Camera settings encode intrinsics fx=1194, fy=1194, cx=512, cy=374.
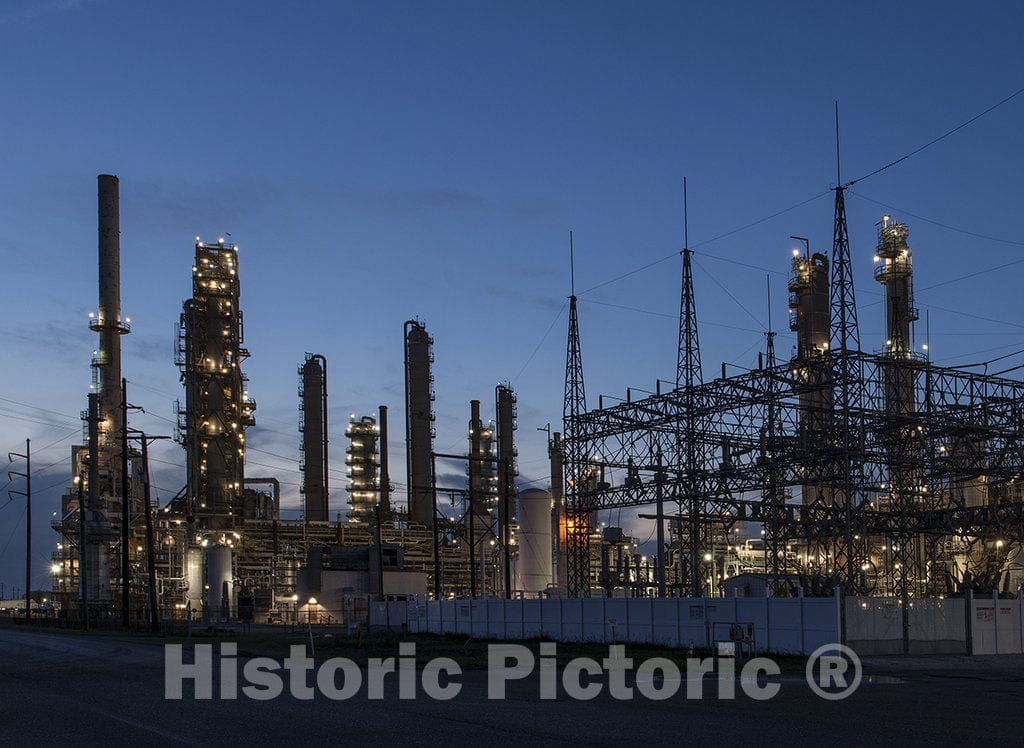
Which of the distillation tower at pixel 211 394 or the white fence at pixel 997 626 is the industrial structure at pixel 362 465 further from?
the white fence at pixel 997 626

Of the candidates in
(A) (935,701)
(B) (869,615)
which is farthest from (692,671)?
(B) (869,615)

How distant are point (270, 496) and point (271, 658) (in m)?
62.5

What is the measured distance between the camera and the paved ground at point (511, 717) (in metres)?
15.0

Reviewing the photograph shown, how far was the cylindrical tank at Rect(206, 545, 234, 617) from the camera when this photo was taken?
7488 centimetres

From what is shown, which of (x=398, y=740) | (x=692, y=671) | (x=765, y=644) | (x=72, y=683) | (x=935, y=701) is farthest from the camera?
(x=765, y=644)

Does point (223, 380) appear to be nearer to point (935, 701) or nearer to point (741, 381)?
point (741, 381)

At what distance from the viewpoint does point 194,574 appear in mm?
78062

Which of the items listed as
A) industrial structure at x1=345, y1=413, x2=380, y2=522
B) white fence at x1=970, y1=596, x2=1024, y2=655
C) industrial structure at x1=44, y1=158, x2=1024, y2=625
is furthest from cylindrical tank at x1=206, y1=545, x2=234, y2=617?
white fence at x1=970, y1=596, x2=1024, y2=655

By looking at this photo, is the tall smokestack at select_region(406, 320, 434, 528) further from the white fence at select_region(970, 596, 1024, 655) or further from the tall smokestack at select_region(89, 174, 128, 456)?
the white fence at select_region(970, 596, 1024, 655)

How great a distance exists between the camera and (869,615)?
36.4 metres

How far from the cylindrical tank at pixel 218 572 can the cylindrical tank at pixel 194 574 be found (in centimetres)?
196

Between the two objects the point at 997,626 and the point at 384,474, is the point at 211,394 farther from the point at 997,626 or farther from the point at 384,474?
the point at 997,626

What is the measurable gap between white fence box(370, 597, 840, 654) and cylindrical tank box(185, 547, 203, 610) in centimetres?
2735

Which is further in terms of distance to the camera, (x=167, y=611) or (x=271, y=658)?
(x=167, y=611)
